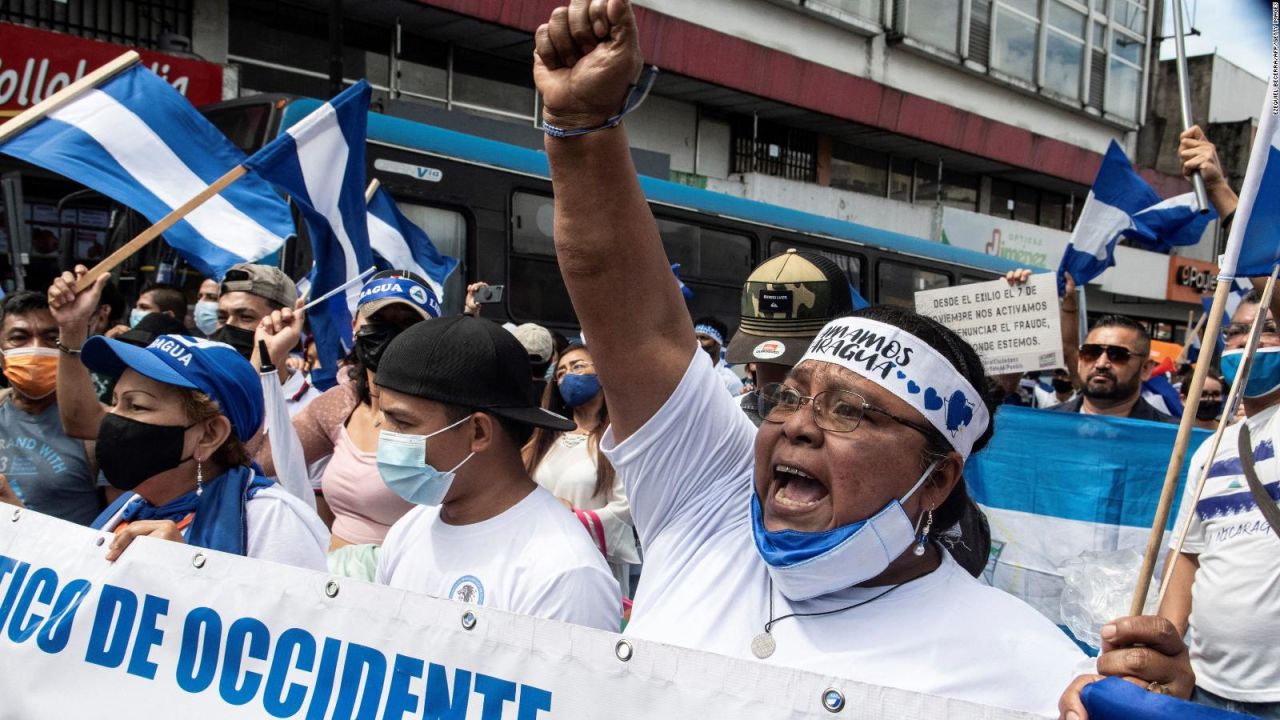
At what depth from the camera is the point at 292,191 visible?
4.85 meters

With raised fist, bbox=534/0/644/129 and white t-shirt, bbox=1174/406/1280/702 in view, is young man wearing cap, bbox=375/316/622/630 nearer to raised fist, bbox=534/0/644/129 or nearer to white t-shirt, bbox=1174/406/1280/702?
raised fist, bbox=534/0/644/129

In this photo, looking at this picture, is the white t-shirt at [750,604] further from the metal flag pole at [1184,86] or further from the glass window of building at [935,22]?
the glass window of building at [935,22]

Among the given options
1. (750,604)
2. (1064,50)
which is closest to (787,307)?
(750,604)

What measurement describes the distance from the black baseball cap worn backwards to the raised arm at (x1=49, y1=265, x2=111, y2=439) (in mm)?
1581

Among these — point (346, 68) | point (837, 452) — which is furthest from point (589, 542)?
point (346, 68)

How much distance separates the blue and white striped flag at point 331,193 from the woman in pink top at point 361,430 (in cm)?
32

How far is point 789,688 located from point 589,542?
953 millimetres

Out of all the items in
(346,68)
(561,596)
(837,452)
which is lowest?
(561,596)

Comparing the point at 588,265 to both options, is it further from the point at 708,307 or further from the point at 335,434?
the point at 708,307

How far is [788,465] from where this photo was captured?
1747 millimetres

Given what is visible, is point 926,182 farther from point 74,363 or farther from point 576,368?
point 74,363

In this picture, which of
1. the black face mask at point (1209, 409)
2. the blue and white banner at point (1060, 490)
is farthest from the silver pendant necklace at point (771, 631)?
the black face mask at point (1209, 409)

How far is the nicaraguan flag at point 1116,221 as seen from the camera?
19.4 feet

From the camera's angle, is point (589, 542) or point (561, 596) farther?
point (589, 542)
